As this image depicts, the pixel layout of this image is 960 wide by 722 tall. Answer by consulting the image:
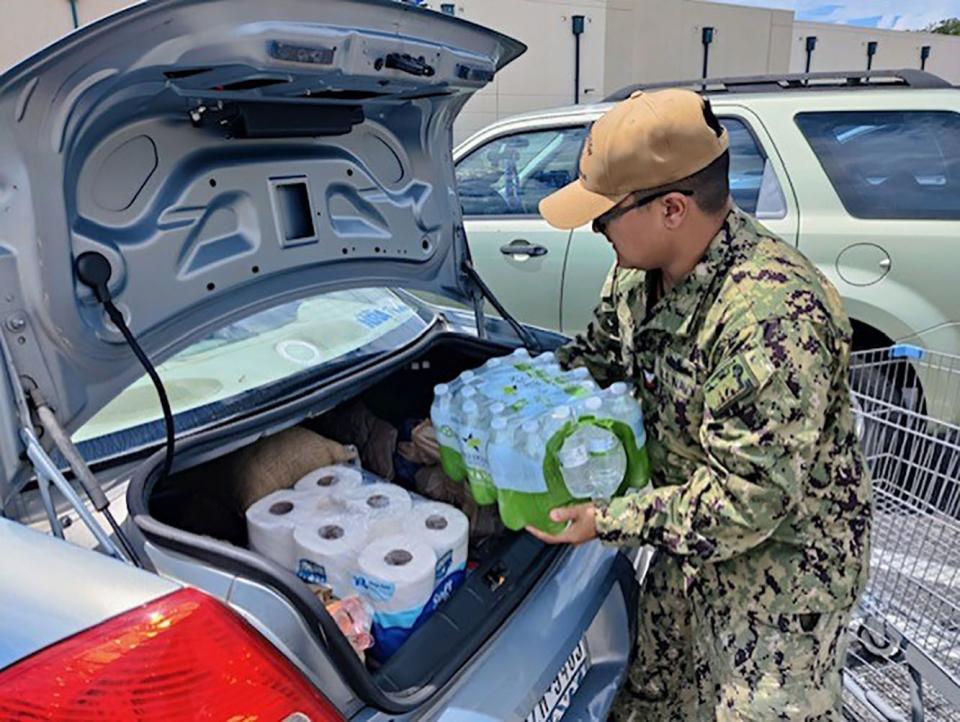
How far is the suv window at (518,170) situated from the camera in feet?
13.8

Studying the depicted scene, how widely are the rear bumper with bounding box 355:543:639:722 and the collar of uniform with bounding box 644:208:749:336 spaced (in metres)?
0.56

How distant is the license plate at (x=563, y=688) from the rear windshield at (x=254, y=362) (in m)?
0.91

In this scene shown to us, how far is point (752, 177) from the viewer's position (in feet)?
12.3

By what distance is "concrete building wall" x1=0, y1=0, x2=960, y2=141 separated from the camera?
14078 mm

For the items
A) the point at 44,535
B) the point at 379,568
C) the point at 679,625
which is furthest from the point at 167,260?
the point at 679,625

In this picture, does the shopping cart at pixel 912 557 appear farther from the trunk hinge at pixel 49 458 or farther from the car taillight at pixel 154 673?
the trunk hinge at pixel 49 458

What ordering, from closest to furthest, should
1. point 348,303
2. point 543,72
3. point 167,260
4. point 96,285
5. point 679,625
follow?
1. point 96,285
2. point 167,260
3. point 679,625
4. point 348,303
5. point 543,72

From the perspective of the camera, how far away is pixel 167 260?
163 centimetres

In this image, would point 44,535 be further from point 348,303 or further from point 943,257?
point 943,257

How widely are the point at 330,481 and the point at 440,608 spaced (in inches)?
16.9

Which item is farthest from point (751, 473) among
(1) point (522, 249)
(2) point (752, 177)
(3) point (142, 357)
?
(1) point (522, 249)

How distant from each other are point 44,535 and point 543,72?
14.7m

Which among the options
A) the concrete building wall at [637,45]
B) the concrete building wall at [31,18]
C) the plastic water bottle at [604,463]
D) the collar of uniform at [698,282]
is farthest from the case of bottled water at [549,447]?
the concrete building wall at [637,45]

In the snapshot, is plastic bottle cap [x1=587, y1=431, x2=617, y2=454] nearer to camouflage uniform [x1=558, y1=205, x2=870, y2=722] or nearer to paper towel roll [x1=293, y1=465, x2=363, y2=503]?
camouflage uniform [x1=558, y1=205, x2=870, y2=722]
